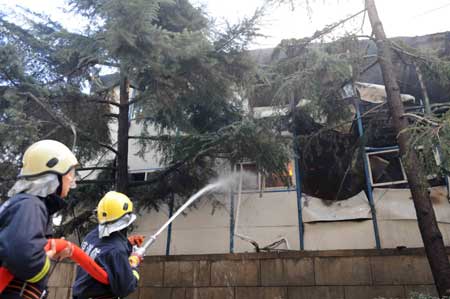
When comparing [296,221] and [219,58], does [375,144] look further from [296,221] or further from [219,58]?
[219,58]

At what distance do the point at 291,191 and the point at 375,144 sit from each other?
82.2 inches

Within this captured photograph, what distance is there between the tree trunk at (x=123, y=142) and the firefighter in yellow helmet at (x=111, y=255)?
3.30 m

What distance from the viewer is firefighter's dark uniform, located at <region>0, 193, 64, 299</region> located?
1.55 metres

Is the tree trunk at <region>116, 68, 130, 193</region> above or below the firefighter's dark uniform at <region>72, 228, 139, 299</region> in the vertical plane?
above

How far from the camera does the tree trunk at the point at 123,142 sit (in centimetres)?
628

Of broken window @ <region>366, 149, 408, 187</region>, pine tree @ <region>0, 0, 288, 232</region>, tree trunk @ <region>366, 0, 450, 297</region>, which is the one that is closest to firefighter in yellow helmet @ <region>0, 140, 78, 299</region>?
pine tree @ <region>0, 0, 288, 232</region>

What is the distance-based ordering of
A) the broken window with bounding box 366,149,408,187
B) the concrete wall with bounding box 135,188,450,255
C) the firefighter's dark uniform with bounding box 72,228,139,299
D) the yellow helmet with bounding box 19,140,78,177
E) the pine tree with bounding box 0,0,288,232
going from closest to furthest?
the yellow helmet with bounding box 19,140,78,177 < the firefighter's dark uniform with bounding box 72,228,139,299 < the pine tree with bounding box 0,0,288,232 < the concrete wall with bounding box 135,188,450,255 < the broken window with bounding box 366,149,408,187

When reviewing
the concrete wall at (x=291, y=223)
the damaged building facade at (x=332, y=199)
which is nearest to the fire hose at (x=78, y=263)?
the damaged building facade at (x=332, y=199)

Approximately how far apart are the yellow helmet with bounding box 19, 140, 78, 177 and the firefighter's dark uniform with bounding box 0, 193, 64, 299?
194 millimetres

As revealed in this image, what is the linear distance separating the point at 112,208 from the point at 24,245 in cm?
143

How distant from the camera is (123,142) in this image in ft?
21.5

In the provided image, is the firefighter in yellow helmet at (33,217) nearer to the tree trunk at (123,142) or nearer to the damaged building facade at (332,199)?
the tree trunk at (123,142)

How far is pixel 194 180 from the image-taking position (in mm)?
6875

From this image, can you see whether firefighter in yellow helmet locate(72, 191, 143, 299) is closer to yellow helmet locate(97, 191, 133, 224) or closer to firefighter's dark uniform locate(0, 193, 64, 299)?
yellow helmet locate(97, 191, 133, 224)
